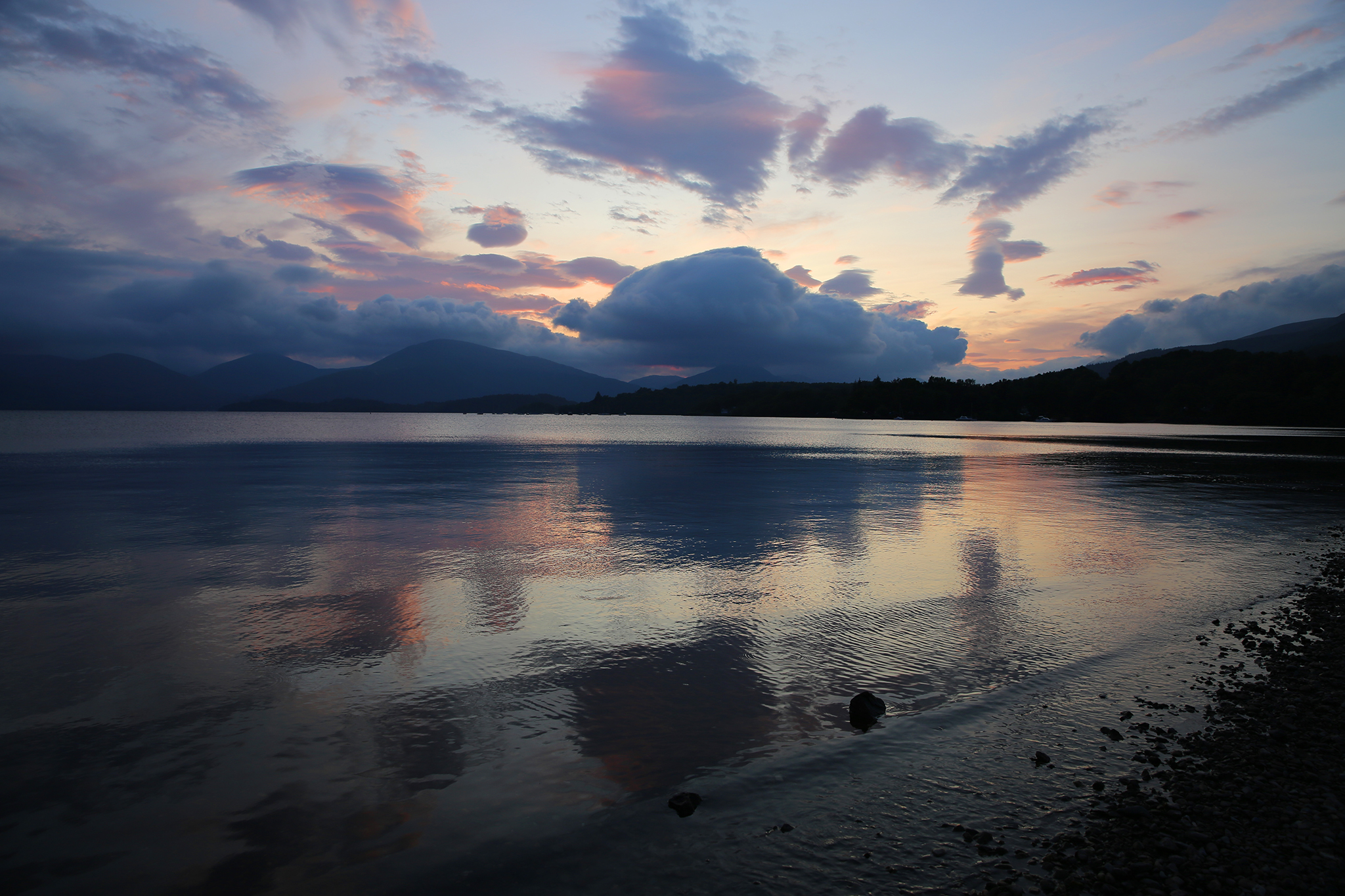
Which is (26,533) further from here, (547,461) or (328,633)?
(547,461)

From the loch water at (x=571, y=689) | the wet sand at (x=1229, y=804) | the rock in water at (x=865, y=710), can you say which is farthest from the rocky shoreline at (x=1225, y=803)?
the rock in water at (x=865, y=710)

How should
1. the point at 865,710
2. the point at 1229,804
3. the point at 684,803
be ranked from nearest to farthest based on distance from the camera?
the point at 1229,804, the point at 684,803, the point at 865,710

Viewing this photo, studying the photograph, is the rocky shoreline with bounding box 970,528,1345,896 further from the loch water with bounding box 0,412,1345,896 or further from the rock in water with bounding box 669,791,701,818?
the rock in water with bounding box 669,791,701,818

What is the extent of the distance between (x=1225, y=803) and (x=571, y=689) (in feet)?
24.9

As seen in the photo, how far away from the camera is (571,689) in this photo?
988cm

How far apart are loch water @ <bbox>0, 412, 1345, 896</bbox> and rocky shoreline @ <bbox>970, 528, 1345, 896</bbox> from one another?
1.32ft

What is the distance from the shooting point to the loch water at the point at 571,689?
6230mm

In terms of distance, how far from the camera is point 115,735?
27.4 feet

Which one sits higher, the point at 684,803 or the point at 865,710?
the point at 865,710

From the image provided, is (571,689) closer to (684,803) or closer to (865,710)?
(684,803)

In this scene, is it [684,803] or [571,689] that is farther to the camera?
[571,689]

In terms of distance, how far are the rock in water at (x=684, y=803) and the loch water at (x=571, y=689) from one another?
76mm

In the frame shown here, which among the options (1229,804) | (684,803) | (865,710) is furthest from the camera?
(865,710)

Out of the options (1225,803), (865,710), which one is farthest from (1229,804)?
(865,710)
